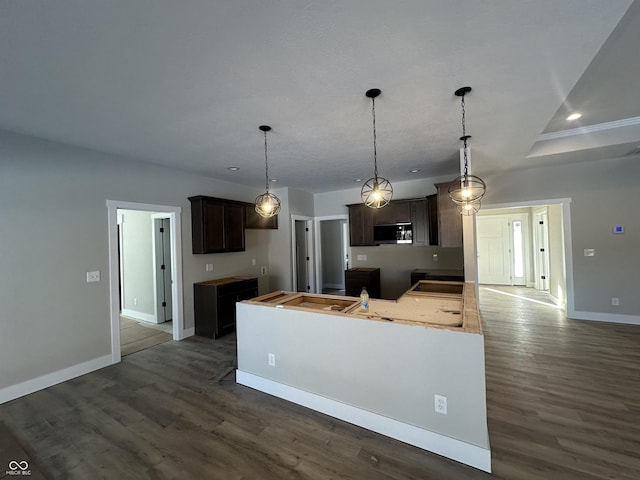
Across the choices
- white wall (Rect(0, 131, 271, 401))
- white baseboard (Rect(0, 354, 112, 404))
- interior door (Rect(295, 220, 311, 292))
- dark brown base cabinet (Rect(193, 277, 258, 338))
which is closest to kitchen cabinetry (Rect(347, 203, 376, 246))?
interior door (Rect(295, 220, 311, 292))

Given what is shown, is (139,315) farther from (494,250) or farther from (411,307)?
(494,250)

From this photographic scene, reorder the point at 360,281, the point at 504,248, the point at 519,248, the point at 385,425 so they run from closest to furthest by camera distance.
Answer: the point at 385,425, the point at 360,281, the point at 519,248, the point at 504,248

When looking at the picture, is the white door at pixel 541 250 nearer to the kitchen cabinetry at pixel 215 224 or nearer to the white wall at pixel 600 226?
the white wall at pixel 600 226

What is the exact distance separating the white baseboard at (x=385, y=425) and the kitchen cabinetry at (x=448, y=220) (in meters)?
2.62

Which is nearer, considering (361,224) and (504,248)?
(361,224)

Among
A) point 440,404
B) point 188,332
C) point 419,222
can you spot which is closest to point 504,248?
point 419,222

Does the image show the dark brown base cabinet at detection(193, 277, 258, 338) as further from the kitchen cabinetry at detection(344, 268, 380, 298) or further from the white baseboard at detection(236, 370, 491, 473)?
the kitchen cabinetry at detection(344, 268, 380, 298)

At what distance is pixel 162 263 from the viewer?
5.01 metres

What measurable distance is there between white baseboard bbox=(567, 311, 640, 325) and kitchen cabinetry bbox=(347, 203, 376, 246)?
370 centimetres

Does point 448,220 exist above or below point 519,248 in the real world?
above

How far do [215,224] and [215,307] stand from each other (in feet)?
4.48

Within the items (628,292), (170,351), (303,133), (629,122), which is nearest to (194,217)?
(170,351)

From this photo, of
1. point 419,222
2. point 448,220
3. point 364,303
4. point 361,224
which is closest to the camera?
point 364,303

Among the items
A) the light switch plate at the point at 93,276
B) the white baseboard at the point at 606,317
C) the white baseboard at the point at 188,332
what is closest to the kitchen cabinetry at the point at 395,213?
the white baseboard at the point at 606,317
